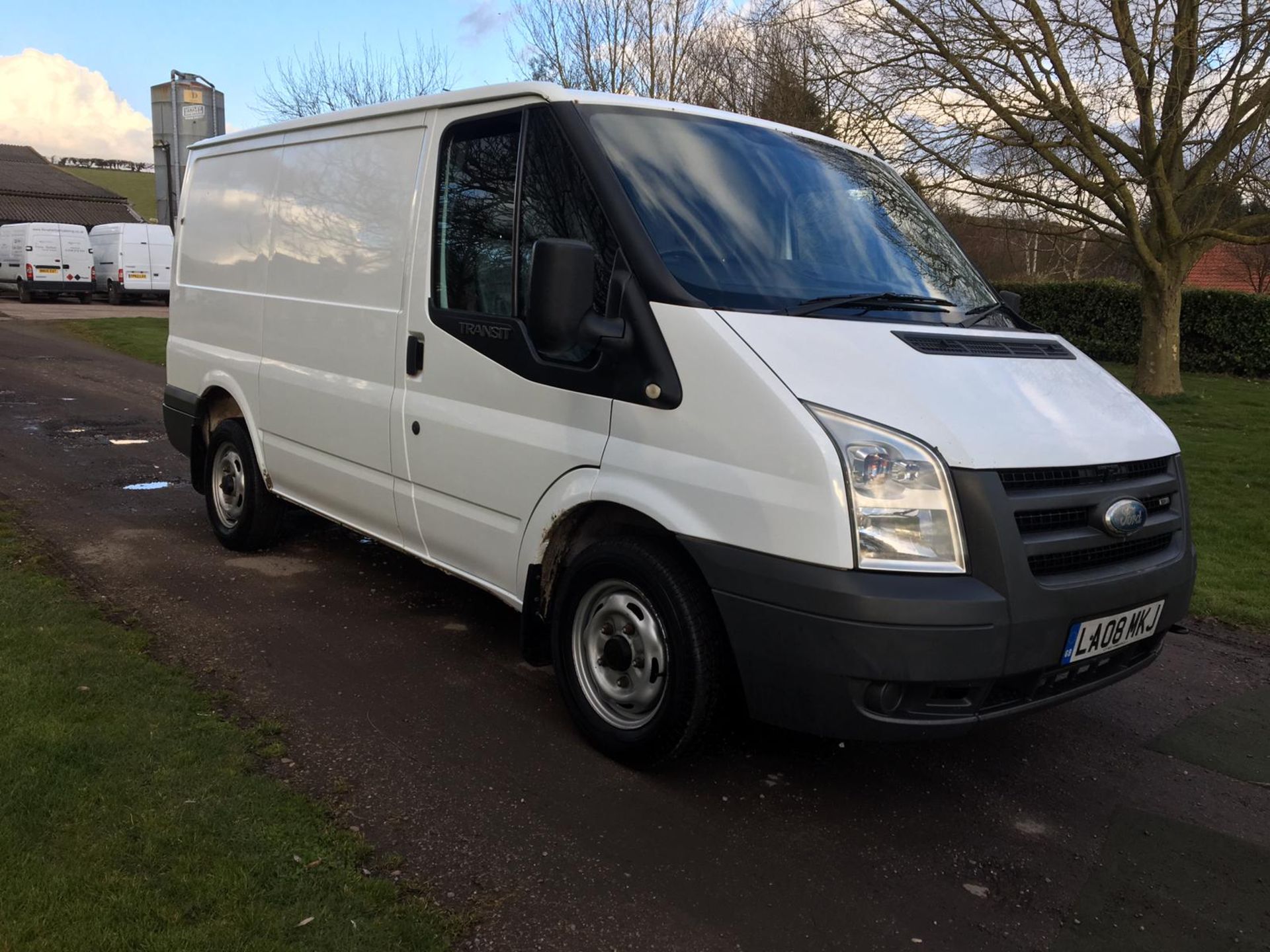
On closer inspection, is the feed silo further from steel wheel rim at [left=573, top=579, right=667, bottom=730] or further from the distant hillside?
the distant hillside

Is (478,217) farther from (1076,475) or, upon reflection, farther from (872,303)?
(1076,475)

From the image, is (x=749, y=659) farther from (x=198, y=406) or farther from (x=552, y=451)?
(x=198, y=406)

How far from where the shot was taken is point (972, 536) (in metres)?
3.02

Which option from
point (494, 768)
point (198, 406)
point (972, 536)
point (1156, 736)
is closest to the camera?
point (972, 536)

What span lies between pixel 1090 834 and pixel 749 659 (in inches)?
54.0

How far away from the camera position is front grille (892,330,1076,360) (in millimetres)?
3463

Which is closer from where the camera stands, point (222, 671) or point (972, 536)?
point (972, 536)

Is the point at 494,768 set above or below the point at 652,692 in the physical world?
below

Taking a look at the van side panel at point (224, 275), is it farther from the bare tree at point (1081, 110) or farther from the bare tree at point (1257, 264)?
the bare tree at point (1257, 264)

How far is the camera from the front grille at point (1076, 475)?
3109 millimetres

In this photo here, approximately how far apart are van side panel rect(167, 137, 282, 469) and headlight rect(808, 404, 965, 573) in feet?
12.7

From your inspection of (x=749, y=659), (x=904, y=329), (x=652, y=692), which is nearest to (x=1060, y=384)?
(x=904, y=329)

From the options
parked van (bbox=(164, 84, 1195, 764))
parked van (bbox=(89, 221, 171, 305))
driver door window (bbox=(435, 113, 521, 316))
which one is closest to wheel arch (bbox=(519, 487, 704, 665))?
parked van (bbox=(164, 84, 1195, 764))

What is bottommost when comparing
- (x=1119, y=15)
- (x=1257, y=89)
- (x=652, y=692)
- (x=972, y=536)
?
(x=652, y=692)
